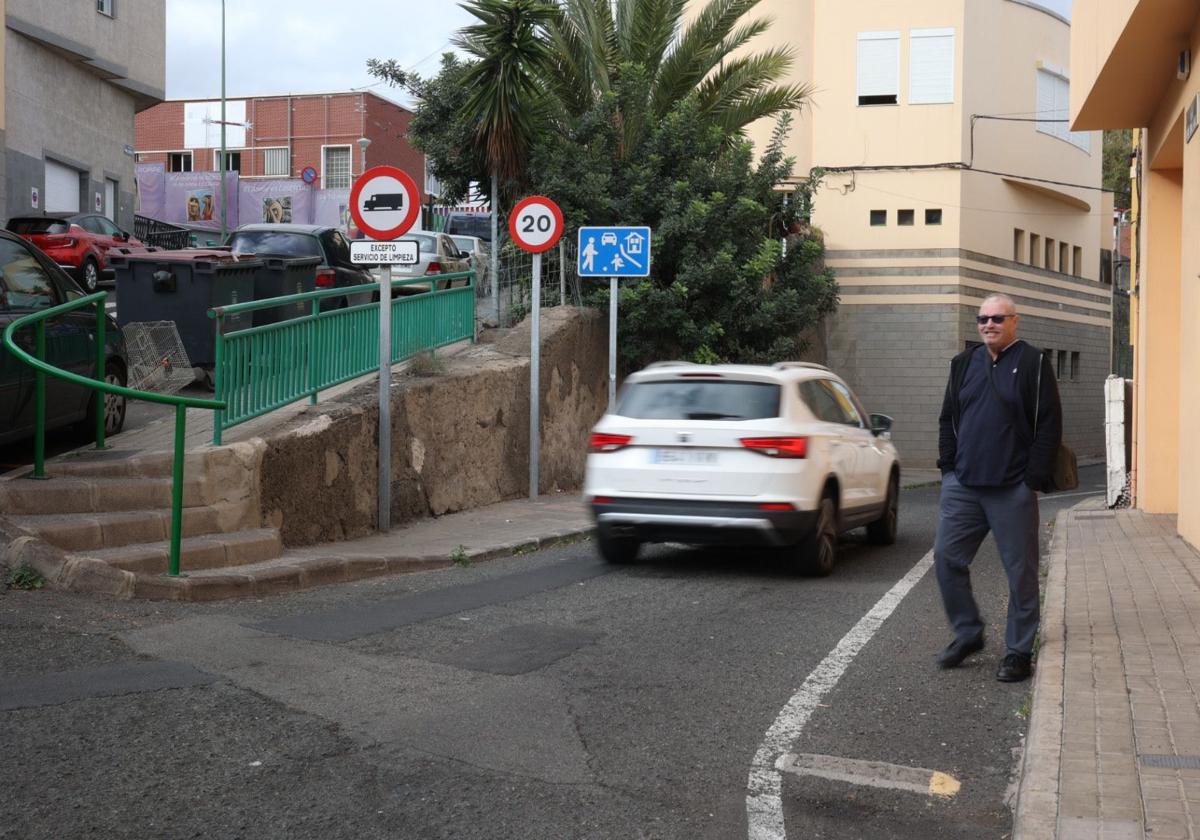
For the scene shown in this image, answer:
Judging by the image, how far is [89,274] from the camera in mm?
24203

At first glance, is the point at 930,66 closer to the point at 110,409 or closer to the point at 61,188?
the point at 61,188

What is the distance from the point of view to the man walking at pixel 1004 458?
21.7ft

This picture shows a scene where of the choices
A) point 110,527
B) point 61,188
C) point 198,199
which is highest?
point 198,199

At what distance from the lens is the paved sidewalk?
432 cm

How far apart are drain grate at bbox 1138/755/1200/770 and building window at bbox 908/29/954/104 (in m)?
26.8

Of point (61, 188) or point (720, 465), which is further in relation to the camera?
point (61, 188)

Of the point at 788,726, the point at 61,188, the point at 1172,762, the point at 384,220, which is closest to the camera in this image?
the point at 1172,762

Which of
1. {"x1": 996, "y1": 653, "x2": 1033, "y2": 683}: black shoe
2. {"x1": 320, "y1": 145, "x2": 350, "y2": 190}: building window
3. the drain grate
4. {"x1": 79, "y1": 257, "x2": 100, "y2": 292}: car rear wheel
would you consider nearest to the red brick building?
{"x1": 320, "y1": 145, "x2": 350, "y2": 190}: building window

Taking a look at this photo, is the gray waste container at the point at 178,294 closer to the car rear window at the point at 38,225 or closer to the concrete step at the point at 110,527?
the concrete step at the point at 110,527

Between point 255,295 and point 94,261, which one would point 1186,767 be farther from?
point 94,261

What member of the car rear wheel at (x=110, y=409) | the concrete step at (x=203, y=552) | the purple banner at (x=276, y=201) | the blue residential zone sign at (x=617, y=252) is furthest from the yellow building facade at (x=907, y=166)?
the purple banner at (x=276, y=201)

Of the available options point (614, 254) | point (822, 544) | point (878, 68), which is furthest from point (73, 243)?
point (822, 544)

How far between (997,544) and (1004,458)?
1.44 feet

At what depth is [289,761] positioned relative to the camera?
16.7 ft
